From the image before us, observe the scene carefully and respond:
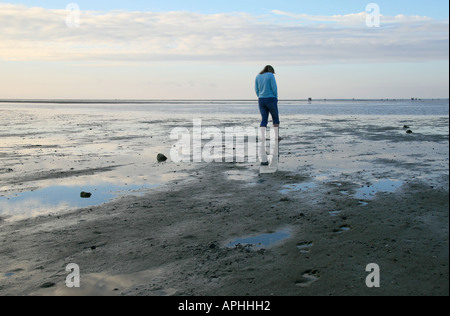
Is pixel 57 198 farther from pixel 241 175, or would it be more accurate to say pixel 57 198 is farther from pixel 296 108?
pixel 296 108

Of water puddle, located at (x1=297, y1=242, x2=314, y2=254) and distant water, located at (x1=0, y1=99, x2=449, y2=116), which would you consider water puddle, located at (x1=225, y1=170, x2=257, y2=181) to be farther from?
distant water, located at (x1=0, y1=99, x2=449, y2=116)

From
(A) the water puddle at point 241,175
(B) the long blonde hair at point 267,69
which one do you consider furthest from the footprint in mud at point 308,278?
(B) the long blonde hair at point 267,69

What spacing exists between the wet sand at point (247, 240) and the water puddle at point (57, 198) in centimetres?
28

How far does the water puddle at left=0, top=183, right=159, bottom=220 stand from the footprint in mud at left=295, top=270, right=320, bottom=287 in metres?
4.11

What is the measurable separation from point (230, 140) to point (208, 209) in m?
10.3

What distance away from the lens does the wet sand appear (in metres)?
3.49

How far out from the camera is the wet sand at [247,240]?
11.5 feet

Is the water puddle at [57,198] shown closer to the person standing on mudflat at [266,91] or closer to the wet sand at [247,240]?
the wet sand at [247,240]

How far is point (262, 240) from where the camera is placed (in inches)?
180
